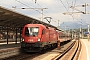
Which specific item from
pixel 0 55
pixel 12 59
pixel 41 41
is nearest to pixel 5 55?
pixel 0 55

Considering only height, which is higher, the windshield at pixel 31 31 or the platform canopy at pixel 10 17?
the platform canopy at pixel 10 17

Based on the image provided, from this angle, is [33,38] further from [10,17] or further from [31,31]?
[10,17]

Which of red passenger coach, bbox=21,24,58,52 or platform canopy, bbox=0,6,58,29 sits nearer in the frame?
platform canopy, bbox=0,6,58,29

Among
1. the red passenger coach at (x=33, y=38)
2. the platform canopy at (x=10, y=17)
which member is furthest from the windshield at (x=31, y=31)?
the platform canopy at (x=10, y=17)

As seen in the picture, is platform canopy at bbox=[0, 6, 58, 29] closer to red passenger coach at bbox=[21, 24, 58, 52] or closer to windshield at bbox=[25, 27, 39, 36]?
windshield at bbox=[25, 27, 39, 36]

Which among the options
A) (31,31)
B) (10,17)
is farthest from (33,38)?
(10,17)

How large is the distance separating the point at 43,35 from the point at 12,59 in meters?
5.82

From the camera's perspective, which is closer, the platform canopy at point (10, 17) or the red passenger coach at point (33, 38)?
the platform canopy at point (10, 17)

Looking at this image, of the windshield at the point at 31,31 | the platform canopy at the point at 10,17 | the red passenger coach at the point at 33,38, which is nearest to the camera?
the platform canopy at the point at 10,17

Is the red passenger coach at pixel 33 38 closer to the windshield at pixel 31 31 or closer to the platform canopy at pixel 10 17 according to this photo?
the windshield at pixel 31 31

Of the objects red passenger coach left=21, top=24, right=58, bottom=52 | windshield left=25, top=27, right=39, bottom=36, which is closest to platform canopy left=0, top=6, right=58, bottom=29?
windshield left=25, top=27, right=39, bottom=36

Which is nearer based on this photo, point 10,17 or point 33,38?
point 33,38

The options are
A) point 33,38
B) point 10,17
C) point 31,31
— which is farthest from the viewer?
point 10,17

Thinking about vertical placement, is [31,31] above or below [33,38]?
above
